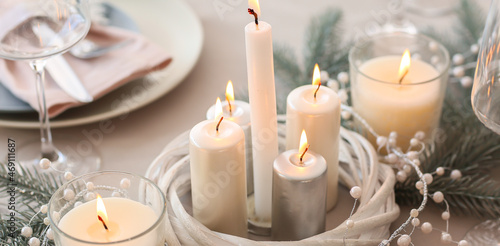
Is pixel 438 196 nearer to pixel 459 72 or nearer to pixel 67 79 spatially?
pixel 459 72

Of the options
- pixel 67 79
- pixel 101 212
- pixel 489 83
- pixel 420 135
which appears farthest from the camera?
pixel 67 79

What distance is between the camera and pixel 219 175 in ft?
1.99

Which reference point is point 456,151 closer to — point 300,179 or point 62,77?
point 300,179

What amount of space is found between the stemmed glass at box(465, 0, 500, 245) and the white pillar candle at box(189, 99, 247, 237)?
10.8 inches

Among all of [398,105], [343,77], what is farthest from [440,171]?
[343,77]

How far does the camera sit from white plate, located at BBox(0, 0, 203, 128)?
0.85 m

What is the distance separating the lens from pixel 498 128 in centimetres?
66

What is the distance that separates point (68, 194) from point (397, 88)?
1.47 ft

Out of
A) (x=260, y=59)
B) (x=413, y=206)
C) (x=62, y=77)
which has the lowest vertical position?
(x=413, y=206)

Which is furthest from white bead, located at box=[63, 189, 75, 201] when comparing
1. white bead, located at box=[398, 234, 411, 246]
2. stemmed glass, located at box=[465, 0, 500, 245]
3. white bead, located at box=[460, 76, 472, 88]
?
white bead, located at box=[460, 76, 472, 88]

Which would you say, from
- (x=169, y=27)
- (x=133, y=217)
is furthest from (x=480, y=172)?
(x=169, y=27)

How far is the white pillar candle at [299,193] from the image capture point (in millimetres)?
604

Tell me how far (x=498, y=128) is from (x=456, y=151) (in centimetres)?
12

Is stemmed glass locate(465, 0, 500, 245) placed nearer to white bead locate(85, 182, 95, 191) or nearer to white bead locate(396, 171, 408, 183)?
white bead locate(396, 171, 408, 183)
